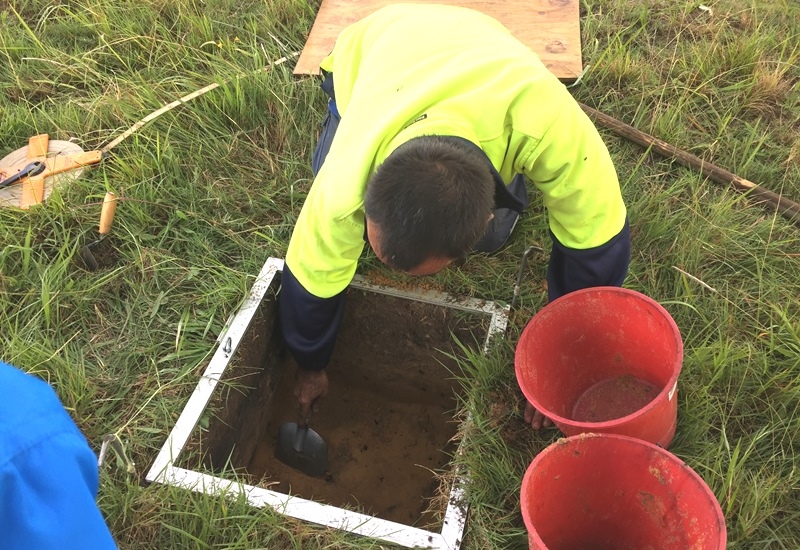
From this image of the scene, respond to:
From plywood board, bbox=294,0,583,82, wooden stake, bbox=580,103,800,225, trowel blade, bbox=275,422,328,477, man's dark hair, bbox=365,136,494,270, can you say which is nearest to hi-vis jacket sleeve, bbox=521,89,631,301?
man's dark hair, bbox=365,136,494,270

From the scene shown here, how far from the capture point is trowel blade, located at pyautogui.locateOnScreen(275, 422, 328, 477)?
99.9 inches

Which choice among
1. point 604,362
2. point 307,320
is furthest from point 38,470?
point 604,362

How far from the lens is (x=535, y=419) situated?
6.59 feet

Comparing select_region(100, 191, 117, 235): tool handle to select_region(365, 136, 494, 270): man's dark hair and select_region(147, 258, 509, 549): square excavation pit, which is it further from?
select_region(365, 136, 494, 270): man's dark hair

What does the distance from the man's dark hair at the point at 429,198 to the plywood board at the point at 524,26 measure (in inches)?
68.0

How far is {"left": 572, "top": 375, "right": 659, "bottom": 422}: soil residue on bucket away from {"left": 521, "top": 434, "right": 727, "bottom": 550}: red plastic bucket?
15.6 inches

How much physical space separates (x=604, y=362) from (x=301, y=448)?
1.19m

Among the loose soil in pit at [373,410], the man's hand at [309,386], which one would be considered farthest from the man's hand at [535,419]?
the man's hand at [309,386]

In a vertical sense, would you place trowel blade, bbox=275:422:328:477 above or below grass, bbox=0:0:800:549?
below

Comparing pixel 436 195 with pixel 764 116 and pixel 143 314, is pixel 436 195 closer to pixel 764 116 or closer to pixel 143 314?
pixel 143 314

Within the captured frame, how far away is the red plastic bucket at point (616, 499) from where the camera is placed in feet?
5.07

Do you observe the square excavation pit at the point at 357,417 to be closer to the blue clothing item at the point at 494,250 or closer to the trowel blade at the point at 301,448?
the trowel blade at the point at 301,448

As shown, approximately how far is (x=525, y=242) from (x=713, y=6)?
6.31 ft

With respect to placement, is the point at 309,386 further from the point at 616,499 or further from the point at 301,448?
the point at 616,499
